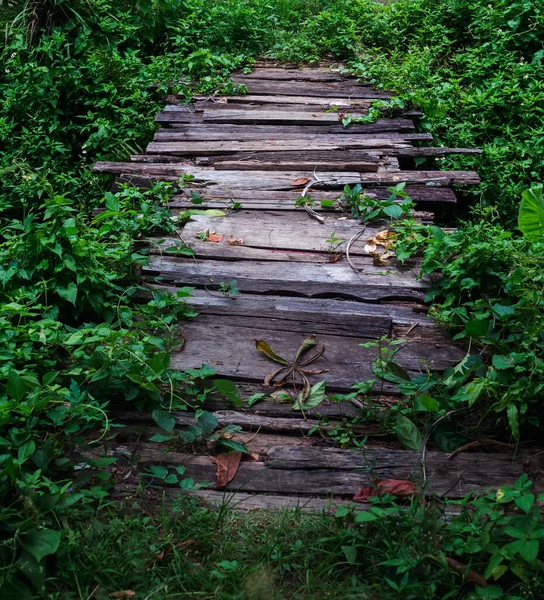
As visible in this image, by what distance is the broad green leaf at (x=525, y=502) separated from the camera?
2.64 meters

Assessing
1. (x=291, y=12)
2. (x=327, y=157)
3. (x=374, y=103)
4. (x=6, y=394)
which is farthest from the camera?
(x=291, y=12)

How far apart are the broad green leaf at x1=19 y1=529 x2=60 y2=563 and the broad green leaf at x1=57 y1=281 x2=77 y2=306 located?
4.84 feet

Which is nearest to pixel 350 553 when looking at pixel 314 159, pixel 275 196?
pixel 275 196

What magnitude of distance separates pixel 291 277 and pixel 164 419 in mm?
1508

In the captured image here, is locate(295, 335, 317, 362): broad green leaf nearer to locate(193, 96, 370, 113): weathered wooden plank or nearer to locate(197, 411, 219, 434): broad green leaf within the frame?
locate(197, 411, 219, 434): broad green leaf

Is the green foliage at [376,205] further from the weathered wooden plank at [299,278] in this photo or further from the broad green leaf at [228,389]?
the broad green leaf at [228,389]

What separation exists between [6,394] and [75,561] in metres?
0.91

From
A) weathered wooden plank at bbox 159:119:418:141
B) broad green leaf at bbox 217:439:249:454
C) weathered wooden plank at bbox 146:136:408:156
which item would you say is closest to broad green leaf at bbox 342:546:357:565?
broad green leaf at bbox 217:439:249:454

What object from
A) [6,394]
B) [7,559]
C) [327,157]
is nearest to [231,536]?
[7,559]

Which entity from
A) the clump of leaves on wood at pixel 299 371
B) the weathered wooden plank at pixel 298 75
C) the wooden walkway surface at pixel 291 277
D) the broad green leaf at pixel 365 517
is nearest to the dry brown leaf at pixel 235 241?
the wooden walkway surface at pixel 291 277

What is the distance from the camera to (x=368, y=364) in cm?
372

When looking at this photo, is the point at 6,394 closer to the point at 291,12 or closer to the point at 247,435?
the point at 247,435

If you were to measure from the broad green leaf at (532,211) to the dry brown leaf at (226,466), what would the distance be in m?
1.95

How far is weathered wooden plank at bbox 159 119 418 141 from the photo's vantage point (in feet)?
20.3
